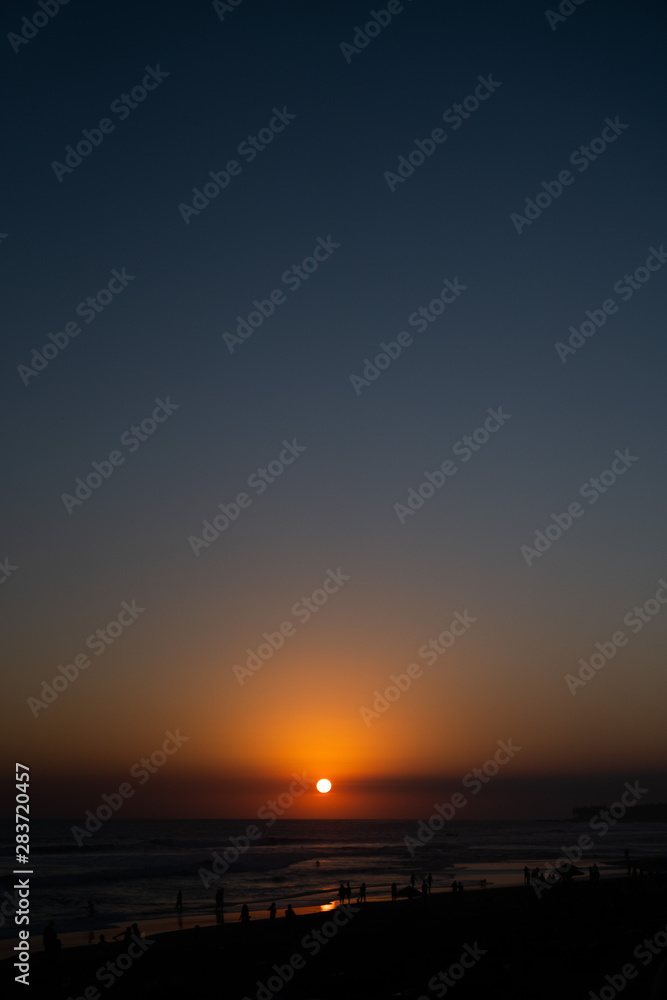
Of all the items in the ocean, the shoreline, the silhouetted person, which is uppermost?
the ocean

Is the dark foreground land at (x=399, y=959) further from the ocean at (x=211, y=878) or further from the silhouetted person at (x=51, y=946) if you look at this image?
the ocean at (x=211, y=878)

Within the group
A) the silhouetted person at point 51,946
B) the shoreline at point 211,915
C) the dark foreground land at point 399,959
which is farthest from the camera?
the shoreline at point 211,915

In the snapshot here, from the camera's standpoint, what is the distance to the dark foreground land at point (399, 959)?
18875 mm

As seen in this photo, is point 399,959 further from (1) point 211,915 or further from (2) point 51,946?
(1) point 211,915

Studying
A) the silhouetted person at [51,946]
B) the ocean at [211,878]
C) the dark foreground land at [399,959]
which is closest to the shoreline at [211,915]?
the ocean at [211,878]

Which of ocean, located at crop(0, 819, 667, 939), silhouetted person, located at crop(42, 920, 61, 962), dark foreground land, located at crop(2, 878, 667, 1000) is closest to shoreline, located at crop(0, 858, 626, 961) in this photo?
ocean, located at crop(0, 819, 667, 939)

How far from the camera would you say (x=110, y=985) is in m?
22.1

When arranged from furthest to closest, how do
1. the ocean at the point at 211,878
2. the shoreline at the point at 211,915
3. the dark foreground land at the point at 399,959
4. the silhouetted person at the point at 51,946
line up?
the ocean at the point at 211,878 < the shoreline at the point at 211,915 < the silhouetted person at the point at 51,946 < the dark foreground land at the point at 399,959

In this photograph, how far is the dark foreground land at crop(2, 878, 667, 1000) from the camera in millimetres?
18875

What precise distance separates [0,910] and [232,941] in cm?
1984

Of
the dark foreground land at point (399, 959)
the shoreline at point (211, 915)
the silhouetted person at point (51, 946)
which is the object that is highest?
the shoreline at point (211, 915)

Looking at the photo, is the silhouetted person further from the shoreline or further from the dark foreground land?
the shoreline

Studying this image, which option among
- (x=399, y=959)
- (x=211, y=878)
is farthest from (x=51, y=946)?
(x=211, y=878)

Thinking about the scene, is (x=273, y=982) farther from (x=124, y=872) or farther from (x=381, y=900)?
(x=124, y=872)
